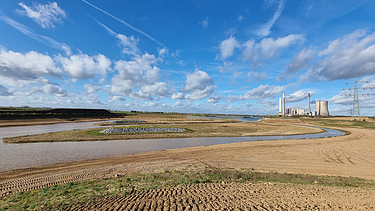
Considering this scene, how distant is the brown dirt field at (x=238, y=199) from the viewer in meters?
6.78

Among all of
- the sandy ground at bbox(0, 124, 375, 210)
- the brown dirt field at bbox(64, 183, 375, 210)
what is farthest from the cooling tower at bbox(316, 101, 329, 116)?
the brown dirt field at bbox(64, 183, 375, 210)

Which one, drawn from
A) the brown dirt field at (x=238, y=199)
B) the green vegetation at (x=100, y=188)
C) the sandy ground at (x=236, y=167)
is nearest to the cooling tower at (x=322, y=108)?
the sandy ground at (x=236, y=167)

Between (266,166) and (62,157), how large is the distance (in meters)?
21.6

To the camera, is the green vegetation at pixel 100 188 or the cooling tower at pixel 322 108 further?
the cooling tower at pixel 322 108

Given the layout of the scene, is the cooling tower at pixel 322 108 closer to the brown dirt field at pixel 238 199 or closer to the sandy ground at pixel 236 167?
the sandy ground at pixel 236 167

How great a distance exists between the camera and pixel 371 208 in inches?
264

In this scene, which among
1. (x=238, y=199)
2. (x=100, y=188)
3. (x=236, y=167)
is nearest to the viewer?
(x=238, y=199)

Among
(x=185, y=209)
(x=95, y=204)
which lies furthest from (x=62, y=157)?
(x=185, y=209)

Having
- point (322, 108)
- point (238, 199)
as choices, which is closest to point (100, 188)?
point (238, 199)

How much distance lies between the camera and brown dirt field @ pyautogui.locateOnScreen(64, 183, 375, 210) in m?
6.78

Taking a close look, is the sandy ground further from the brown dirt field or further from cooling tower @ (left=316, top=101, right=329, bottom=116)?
cooling tower @ (left=316, top=101, right=329, bottom=116)

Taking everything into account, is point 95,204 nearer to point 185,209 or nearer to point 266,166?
point 185,209

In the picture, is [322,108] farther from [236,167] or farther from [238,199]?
[238,199]

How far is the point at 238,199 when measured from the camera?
755 centimetres
